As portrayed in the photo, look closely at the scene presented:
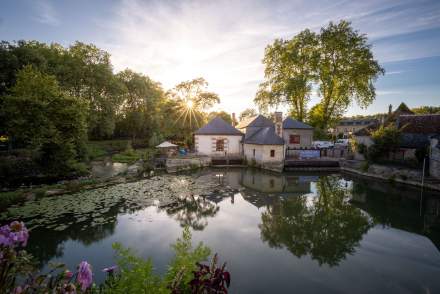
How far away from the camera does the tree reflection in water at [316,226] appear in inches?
286

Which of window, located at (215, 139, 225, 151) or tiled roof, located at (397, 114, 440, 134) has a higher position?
tiled roof, located at (397, 114, 440, 134)

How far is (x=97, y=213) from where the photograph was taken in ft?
31.9

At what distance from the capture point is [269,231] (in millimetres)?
8594

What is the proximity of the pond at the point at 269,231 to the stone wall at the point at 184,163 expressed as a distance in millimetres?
5278

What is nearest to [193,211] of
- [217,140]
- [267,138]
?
[267,138]

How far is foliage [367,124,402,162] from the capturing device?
17516 mm

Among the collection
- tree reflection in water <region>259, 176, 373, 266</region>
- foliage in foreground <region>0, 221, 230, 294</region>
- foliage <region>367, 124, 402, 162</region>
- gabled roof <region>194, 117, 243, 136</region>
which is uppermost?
gabled roof <region>194, 117, 243, 136</region>

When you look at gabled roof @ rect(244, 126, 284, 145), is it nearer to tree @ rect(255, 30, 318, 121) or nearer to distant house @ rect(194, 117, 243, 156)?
distant house @ rect(194, 117, 243, 156)

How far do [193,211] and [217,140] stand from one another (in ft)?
47.3

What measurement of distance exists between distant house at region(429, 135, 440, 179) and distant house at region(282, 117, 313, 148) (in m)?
11.8

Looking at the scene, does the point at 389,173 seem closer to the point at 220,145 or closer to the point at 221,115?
the point at 220,145

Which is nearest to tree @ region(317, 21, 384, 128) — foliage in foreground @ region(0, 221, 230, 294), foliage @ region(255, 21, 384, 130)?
foliage @ region(255, 21, 384, 130)

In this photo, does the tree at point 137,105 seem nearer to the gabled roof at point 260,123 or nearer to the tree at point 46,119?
the gabled roof at point 260,123

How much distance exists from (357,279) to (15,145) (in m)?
28.0
